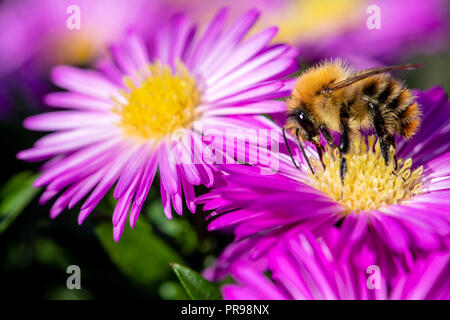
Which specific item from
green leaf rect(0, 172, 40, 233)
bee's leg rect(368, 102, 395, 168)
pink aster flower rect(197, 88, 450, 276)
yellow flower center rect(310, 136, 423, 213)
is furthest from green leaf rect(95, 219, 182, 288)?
bee's leg rect(368, 102, 395, 168)

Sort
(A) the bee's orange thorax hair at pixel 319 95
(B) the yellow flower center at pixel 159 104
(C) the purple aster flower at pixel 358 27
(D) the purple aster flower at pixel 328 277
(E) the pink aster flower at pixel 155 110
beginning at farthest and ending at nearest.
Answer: (C) the purple aster flower at pixel 358 27 < (B) the yellow flower center at pixel 159 104 < (E) the pink aster flower at pixel 155 110 < (A) the bee's orange thorax hair at pixel 319 95 < (D) the purple aster flower at pixel 328 277

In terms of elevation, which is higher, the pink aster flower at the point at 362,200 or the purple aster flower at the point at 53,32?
the purple aster flower at the point at 53,32

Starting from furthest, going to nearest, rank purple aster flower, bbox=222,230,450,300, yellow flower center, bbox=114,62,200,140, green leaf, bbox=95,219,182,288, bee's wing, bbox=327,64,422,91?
yellow flower center, bbox=114,62,200,140 < green leaf, bbox=95,219,182,288 < bee's wing, bbox=327,64,422,91 < purple aster flower, bbox=222,230,450,300

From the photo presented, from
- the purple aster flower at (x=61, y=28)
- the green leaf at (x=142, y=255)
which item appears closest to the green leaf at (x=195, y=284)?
the green leaf at (x=142, y=255)

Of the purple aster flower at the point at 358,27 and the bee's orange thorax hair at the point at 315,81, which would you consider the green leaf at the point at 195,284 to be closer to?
the bee's orange thorax hair at the point at 315,81

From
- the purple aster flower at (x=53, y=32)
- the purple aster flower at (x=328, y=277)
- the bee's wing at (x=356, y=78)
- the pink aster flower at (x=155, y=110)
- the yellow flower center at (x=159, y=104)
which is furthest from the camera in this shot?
the purple aster flower at (x=53, y=32)

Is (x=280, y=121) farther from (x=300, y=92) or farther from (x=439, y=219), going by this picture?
(x=439, y=219)

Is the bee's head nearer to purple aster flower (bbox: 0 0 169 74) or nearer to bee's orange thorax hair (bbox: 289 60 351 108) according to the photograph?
bee's orange thorax hair (bbox: 289 60 351 108)
